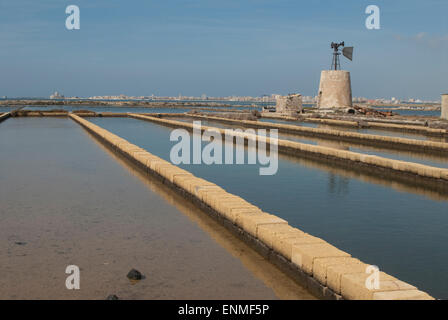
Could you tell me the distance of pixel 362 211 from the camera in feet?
31.1

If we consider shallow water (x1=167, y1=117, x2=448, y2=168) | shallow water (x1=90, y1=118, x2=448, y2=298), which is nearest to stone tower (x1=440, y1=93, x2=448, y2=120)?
shallow water (x1=167, y1=117, x2=448, y2=168)

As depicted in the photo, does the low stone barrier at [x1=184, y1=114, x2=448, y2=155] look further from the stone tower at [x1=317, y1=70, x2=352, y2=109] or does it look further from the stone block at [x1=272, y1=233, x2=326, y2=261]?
the stone tower at [x1=317, y1=70, x2=352, y2=109]

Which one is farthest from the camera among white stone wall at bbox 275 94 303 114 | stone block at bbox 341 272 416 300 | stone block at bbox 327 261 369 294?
white stone wall at bbox 275 94 303 114

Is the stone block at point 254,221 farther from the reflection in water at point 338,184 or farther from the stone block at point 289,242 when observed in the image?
the reflection in water at point 338,184

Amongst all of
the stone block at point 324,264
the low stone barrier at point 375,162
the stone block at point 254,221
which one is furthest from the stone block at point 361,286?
the low stone barrier at point 375,162

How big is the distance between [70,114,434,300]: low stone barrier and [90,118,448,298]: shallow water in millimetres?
967

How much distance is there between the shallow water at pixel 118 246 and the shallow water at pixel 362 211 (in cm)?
149

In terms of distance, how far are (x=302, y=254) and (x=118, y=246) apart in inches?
99.2

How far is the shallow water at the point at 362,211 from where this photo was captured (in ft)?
22.0

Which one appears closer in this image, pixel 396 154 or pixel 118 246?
pixel 118 246

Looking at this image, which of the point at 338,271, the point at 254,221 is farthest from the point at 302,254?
the point at 254,221

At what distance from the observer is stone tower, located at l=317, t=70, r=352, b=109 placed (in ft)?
162

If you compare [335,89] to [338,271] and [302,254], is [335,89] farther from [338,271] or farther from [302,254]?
[338,271]

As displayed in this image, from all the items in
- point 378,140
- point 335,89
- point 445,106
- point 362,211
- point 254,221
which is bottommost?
point 362,211
